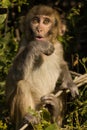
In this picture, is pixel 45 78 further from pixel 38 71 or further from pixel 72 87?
pixel 72 87

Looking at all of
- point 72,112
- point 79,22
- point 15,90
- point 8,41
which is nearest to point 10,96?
point 15,90

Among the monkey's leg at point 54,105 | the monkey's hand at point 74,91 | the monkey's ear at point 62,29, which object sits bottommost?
Answer: the monkey's leg at point 54,105

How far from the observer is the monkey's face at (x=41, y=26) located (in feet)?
25.5

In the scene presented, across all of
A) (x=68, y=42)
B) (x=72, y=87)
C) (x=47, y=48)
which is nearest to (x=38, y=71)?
(x=72, y=87)

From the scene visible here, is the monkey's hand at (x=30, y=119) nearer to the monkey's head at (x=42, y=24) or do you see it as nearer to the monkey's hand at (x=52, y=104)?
the monkey's hand at (x=52, y=104)

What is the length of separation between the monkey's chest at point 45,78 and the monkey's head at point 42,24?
1.07 feet

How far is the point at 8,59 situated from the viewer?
907 centimetres

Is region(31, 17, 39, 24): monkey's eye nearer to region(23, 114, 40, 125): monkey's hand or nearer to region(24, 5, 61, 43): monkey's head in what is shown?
region(24, 5, 61, 43): monkey's head

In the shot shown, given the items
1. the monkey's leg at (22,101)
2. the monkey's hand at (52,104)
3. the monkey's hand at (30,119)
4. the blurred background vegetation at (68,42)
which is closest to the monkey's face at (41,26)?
the blurred background vegetation at (68,42)

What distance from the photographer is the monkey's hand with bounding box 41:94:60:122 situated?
7730mm

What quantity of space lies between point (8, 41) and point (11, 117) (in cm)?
147

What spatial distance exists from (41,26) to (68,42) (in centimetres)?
174

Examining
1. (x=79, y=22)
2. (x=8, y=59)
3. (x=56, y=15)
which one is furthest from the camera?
(x=79, y=22)

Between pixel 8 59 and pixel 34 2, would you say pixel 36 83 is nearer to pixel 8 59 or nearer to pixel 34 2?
pixel 8 59
